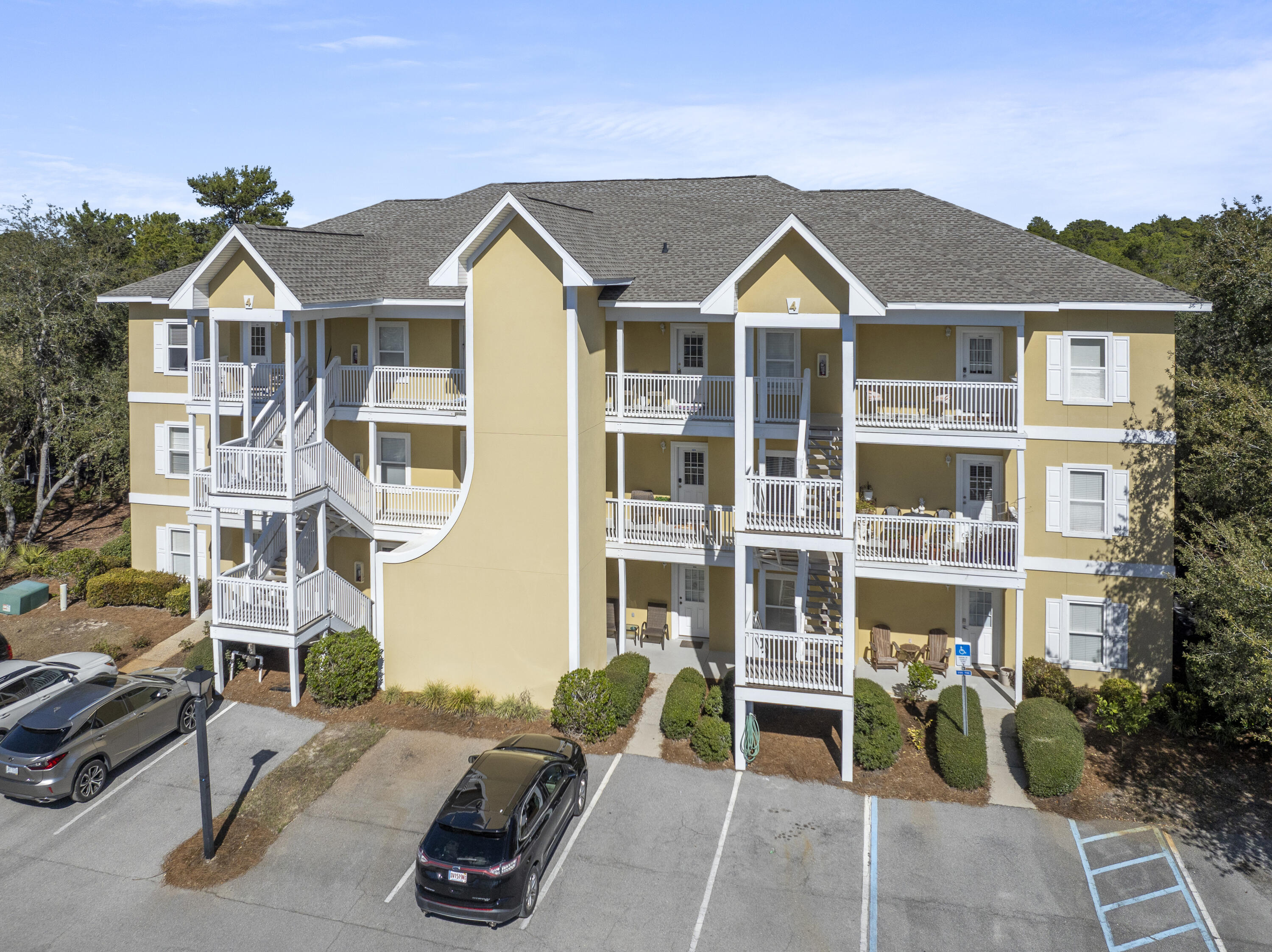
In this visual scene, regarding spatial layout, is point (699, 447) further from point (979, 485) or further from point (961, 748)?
point (961, 748)

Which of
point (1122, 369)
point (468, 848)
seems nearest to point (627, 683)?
point (468, 848)

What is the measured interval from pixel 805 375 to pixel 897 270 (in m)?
3.42

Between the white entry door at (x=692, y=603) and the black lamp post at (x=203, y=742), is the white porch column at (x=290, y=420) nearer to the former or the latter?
the black lamp post at (x=203, y=742)

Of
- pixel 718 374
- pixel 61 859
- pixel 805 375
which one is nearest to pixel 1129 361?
pixel 805 375

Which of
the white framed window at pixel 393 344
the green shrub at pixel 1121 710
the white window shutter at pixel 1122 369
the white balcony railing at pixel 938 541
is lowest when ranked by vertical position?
the green shrub at pixel 1121 710

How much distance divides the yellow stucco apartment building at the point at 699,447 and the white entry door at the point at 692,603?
0.27 feet

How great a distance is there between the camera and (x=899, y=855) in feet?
50.1

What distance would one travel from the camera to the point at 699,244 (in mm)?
23797

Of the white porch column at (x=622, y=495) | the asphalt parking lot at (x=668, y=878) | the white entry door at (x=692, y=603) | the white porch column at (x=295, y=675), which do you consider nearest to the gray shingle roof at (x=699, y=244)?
the white porch column at (x=622, y=495)

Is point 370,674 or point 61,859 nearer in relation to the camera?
point 61,859

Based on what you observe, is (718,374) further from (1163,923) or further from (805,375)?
(1163,923)

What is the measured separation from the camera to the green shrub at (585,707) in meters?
18.7

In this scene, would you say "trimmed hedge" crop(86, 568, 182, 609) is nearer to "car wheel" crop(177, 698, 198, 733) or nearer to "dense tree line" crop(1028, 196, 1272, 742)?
"car wheel" crop(177, 698, 198, 733)

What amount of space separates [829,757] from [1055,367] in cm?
990
